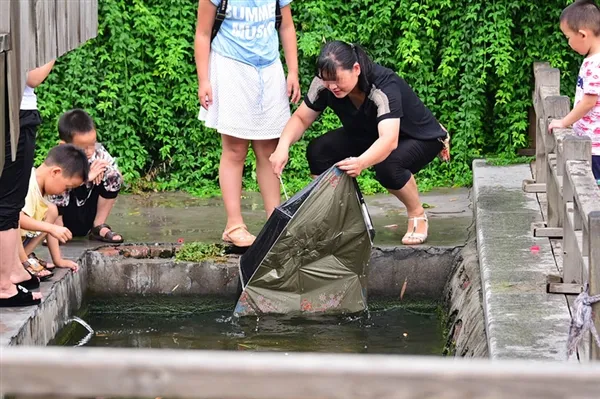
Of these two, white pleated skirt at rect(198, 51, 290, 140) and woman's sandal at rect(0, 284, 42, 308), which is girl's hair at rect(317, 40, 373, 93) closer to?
white pleated skirt at rect(198, 51, 290, 140)

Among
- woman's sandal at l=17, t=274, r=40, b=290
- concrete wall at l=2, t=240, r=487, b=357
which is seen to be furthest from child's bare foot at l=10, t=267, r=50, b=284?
concrete wall at l=2, t=240, r=487, b=357

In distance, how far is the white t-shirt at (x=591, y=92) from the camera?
5551mm

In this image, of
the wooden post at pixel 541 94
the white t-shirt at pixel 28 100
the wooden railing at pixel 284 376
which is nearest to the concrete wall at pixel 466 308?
the wooden post at pixel 541 94

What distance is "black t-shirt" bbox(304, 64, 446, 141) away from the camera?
588 cm

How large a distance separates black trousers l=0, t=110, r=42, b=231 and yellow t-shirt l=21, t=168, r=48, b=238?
20.4 inches

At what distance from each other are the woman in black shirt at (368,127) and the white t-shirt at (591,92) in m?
0.93

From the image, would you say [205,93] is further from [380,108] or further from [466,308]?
[466,308]

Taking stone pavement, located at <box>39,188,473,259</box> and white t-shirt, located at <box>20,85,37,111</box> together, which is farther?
stone pavement, located at <box>39,188,473,259</box>

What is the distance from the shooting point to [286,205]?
573 centimetres

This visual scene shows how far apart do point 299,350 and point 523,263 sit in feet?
3.93

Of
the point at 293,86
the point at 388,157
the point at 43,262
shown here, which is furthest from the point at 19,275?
the point at 388,157

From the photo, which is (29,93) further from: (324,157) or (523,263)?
(523,263)

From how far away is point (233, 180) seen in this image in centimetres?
637

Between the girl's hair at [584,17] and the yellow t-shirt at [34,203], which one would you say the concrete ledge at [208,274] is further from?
the girl's hair at [584,17]
